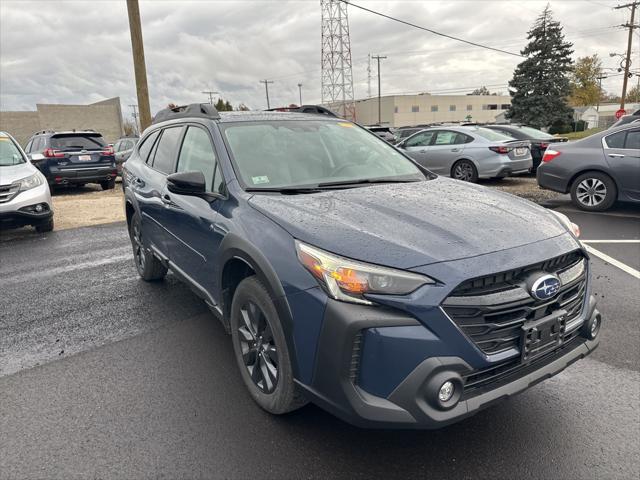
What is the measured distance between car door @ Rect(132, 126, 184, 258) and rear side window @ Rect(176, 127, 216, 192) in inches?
7.8

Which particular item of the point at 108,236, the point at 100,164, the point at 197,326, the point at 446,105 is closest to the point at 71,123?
the point at 100,164

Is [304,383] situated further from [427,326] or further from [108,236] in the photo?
[108,236]

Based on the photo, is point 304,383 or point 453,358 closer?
point 453,358

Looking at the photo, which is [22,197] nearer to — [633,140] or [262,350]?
[262,350]

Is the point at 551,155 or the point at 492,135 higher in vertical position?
the point at 492,135

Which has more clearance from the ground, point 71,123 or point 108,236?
point 71,123

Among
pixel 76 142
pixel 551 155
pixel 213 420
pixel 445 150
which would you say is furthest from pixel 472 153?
pixel 76 142

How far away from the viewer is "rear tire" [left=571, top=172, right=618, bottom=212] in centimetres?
795

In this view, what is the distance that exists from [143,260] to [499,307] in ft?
13.6

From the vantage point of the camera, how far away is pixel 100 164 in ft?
42.4

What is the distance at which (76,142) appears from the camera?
41.8 feet

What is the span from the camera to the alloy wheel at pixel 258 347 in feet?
8.57

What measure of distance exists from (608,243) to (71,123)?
151 feet

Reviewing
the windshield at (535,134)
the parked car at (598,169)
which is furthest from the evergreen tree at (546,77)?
the parked car at (598,169)
